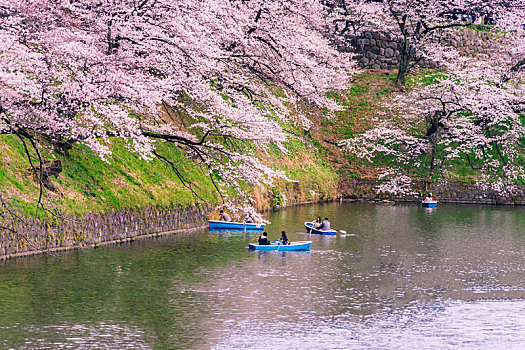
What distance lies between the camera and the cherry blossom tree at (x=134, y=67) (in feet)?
72.1

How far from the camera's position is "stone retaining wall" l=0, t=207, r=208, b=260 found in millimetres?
23766

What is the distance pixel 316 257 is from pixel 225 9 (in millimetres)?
13701

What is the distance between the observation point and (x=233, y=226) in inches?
1375

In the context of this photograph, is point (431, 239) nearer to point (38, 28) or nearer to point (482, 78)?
point (38, 28)

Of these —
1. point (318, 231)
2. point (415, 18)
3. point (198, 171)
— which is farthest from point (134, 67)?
point (415, 18)

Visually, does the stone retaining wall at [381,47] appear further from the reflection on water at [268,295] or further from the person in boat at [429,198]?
the reflection on water at [268,295]

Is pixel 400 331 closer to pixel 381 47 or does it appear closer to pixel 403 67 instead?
pixel 403 67

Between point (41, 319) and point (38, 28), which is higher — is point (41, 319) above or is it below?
below

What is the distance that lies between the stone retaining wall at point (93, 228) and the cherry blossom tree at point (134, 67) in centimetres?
249

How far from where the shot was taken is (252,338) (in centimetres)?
1670

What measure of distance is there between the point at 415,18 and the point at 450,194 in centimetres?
1927

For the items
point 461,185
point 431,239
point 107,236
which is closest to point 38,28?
point 107,236

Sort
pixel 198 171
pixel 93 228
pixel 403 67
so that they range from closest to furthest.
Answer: pixel 93 228 < pixel 198 171 < pixel 403 67

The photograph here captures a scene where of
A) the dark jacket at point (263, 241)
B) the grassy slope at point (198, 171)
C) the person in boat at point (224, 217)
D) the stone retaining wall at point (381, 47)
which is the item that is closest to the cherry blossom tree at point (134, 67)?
the grassy slope at point (198, 171)
